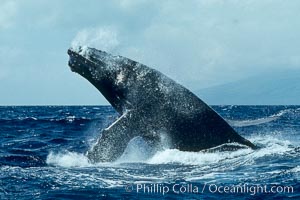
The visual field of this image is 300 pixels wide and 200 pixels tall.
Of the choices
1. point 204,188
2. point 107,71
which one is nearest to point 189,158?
point 204,188

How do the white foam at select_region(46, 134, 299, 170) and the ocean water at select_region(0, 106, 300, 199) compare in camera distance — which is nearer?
the ocean water at select_region(0, 106, 300, 199)

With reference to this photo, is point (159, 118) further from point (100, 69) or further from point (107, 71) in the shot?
point (100, 69)

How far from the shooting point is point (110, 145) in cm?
1185

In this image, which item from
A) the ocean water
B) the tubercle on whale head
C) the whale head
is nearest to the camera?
the ocean water

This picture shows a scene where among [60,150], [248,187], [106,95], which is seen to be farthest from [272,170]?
[60,150]

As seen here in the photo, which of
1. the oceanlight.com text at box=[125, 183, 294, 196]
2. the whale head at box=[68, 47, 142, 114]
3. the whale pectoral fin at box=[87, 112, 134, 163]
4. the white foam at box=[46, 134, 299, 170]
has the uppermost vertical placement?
the whale head at box=[68, 47, 142, 114]

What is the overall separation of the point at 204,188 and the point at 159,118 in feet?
13.1

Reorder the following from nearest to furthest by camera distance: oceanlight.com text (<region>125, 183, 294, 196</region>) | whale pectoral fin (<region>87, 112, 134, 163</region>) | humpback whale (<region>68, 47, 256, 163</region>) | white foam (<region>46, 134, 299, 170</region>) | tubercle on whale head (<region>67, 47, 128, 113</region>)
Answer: oceanlight.com text (<region>125, 183, 294, 196</region>), white foam (<region>46, 134, 299, 170</region>), whale pectoral fin (<region>87, 112, 134, 163</region>), humpback whale (<region>68, 47, 256, 163</region>), tubercle on whale head (<region>67, 47, 128, 113</region>)

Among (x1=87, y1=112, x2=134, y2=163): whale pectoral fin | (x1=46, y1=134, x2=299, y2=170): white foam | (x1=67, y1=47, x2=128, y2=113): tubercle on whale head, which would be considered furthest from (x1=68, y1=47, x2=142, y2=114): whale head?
(x1=46, y1=134, x2=299, y2=170): white foam

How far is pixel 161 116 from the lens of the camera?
12.5 meters

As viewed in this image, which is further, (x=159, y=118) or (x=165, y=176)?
(x=159, y=118)

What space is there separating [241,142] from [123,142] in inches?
122

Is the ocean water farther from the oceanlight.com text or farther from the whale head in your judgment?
the whale head

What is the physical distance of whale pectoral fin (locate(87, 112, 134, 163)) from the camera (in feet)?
38.4
